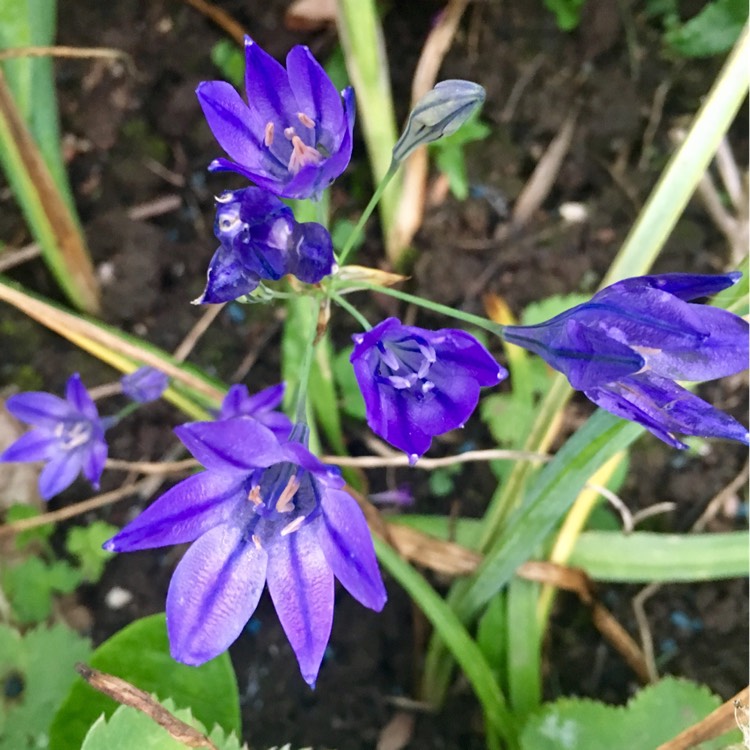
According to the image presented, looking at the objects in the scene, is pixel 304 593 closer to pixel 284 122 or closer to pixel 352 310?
pixel 352 310

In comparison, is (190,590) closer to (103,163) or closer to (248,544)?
(248,544)

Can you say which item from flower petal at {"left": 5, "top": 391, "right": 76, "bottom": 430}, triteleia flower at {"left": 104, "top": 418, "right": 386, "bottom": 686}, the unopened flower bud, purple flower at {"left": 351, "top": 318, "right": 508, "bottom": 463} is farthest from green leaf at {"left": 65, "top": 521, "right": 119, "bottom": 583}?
the unopened flower bud

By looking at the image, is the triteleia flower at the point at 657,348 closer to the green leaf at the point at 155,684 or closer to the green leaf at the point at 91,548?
the green leaf at the point at 155,684

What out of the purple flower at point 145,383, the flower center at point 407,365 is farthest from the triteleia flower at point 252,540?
the purple flower at point 145,383

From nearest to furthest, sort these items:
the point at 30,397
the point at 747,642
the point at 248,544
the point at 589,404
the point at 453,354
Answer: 1. the point at 453,354
2. the point at 248,544
3. the point at 30,397
4. the point at 747,642
5. the point at 589,404

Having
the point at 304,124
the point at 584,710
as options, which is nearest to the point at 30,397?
the point at 304,124

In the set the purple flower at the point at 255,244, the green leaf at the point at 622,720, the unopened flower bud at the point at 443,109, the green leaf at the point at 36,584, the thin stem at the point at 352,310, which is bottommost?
the green leaf at the point at 36,584
